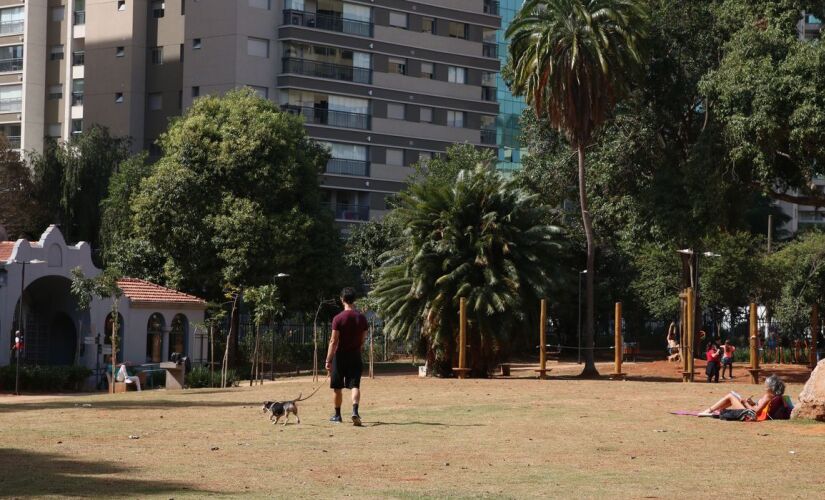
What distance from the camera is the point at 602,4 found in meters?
44.0

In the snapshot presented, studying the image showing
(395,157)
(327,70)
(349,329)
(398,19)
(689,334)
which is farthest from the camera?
(395,157)

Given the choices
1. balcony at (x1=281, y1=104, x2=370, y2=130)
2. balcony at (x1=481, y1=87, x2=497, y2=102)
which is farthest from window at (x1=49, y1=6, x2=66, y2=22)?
balcony at (x1=481, y1=87, x2=497, y2=102)

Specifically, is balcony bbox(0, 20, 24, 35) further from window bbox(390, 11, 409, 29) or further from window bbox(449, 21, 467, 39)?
window bbox(449, 21, 467, 39)

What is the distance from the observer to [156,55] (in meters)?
88.1

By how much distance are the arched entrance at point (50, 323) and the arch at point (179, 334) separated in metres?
4.68

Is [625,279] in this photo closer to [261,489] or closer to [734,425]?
[734,425]

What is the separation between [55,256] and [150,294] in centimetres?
638

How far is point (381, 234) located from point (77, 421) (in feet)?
187

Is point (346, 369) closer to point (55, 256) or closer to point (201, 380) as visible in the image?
point (201, 380)

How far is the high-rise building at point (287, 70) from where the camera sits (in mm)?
84312

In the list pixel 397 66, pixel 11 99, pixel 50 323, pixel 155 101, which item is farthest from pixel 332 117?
pixel 50 323

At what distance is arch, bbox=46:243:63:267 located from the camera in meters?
48.1

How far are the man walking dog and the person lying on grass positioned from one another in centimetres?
639

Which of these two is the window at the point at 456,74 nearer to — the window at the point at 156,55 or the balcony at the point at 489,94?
the balcony at the point at 489,94
